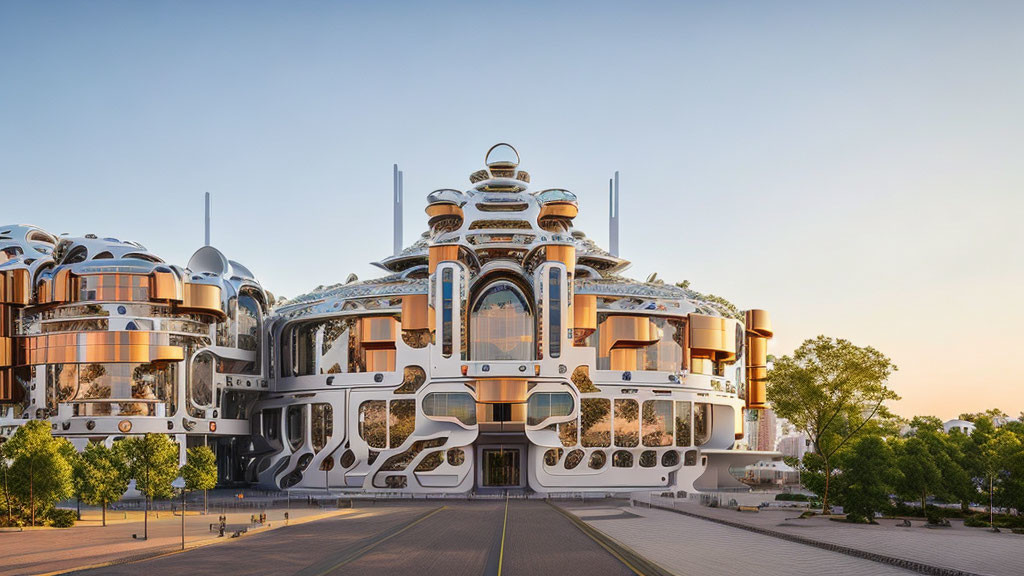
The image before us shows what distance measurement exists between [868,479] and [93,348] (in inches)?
2304

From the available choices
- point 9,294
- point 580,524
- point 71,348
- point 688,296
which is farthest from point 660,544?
point 9,294

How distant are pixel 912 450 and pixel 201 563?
137 feet

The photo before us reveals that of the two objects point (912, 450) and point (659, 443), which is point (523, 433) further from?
point (912, 450)

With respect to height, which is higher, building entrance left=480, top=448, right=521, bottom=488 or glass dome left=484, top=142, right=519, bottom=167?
glass dome left=484, top=142, right=519, bottom=167

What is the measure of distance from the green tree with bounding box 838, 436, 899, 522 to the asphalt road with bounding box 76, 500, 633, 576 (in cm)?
1625

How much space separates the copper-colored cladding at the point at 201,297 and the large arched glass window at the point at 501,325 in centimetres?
2219

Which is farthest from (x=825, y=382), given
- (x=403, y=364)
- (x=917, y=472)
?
(x=403, y=364)

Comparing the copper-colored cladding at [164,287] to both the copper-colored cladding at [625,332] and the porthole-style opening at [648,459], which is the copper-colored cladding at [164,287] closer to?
the copper-colored cladding at [625,332]

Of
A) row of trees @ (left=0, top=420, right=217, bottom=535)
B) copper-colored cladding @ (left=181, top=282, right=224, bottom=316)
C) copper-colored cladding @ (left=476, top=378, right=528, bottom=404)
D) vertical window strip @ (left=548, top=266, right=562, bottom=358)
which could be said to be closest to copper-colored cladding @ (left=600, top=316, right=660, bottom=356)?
vertical window strip @ (left=548, top=266, right=562, bottom=358)

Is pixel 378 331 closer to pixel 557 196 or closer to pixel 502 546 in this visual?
pixel 557 196

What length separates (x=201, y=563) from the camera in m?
31.3

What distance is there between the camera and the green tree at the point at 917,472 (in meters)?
54.0

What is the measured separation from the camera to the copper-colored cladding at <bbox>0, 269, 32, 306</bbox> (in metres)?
75.1

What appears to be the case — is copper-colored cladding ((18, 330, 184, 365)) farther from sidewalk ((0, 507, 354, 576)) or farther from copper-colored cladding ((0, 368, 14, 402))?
sidewalk ((0, 507, 354, 576))
